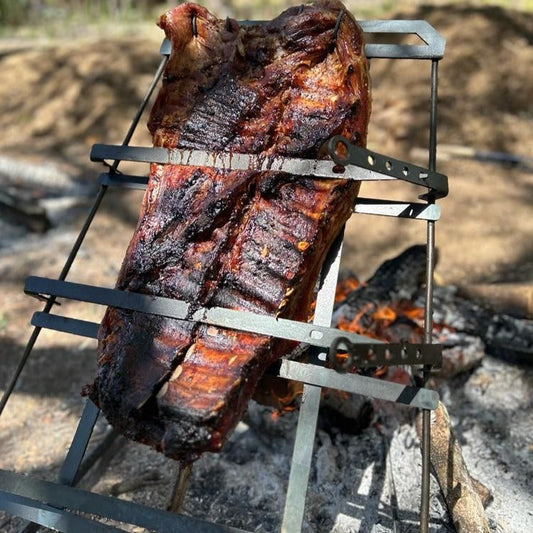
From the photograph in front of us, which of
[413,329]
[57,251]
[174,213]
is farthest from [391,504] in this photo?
[57,251]

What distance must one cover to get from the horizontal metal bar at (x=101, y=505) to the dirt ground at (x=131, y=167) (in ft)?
2.47

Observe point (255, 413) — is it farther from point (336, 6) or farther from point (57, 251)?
point (57, 251)

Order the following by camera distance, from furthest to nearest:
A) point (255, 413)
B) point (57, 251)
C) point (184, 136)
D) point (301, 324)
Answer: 1. point (57, 251)
2. point (255, 413)
3. point (184, 136)
4. point (301, 324)

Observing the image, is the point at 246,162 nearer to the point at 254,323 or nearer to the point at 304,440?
the point at 254,323

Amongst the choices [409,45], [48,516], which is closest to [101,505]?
[48,516]

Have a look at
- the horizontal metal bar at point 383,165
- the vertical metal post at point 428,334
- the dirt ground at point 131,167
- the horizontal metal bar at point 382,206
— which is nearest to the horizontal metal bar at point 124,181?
the horizontal metal bar at point 382,206

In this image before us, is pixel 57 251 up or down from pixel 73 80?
down

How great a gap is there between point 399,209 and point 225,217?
714 mm

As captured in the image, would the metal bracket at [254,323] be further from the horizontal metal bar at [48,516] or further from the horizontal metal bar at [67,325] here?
the horizontal metal bar at [48,516]

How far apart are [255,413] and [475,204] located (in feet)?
12.4

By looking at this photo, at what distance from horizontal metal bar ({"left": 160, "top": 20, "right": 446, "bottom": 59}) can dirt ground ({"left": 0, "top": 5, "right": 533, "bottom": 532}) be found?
183 cm

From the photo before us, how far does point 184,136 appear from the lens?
2.37m

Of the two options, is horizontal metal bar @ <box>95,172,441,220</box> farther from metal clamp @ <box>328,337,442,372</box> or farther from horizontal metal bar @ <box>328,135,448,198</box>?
metal clamp @ <box>328,337,442,372</box>

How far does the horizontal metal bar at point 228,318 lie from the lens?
6.07ft
